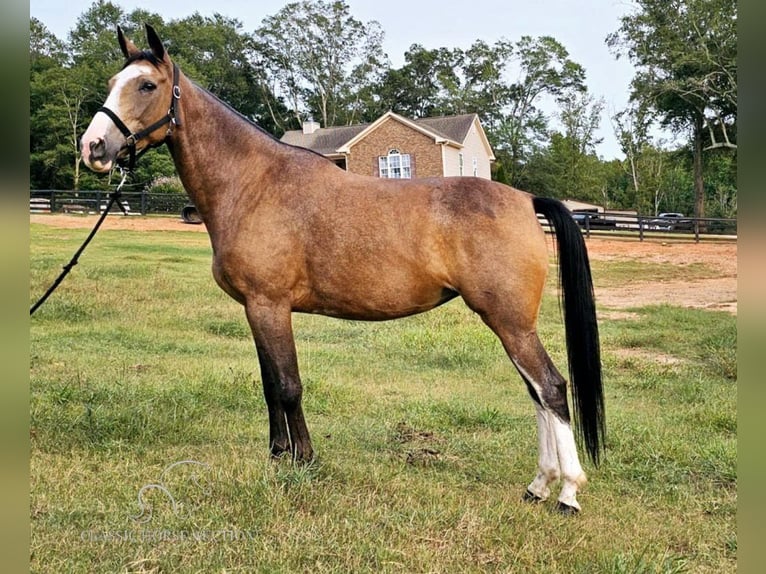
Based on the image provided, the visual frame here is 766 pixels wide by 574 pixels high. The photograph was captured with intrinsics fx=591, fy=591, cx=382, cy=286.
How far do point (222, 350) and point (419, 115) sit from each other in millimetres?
48893

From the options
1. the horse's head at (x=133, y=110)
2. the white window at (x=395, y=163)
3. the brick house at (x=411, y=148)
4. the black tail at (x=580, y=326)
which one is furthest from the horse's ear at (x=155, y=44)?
the white window at (x=395, y=163)

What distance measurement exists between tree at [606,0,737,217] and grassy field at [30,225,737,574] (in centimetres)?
2052

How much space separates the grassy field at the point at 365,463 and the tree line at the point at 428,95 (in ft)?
79.6

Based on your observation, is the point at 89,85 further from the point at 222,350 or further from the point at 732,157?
the point at 732,157

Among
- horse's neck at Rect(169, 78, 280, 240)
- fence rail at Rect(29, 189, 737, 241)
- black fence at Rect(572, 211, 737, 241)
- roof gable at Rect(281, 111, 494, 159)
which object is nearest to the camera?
horse's neck at Rect(169, 78, 280, 240)

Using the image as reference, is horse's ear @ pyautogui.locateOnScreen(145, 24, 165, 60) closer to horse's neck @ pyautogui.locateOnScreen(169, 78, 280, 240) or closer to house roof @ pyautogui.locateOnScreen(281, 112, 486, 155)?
horse's neck @ pyautogui.locateOnScreen(169, 78, 280, 240)

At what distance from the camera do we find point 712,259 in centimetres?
1870

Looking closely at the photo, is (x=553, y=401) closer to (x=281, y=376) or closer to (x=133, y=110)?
(x=281, y=376)

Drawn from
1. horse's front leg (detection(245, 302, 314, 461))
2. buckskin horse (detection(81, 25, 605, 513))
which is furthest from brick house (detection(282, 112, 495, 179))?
horse's front leg (detection(245, 302, 314, 461))

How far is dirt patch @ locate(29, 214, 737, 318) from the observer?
→ 1274 centimetres
